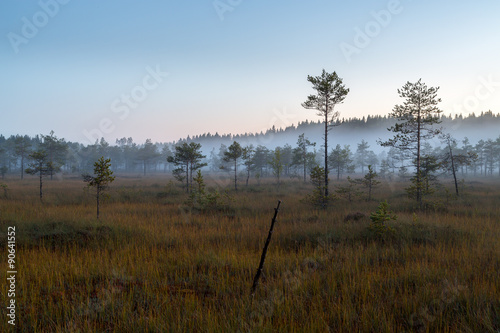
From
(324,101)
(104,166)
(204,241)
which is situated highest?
(324,101)

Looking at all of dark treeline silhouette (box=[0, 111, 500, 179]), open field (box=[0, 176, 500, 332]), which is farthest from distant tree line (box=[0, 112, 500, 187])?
open field (box=[0, 176, 500, 332])

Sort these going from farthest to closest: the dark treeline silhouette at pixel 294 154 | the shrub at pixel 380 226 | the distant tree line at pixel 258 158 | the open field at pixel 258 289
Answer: the dark treeline silhouette at pixel 294 154 < the distant tree line at pixel 258 158 < the shrub at pixel 380 226 < the open field at pixel 258 289

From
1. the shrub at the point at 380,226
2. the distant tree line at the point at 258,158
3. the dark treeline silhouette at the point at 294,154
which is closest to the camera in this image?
the shrub at the point at 380,226

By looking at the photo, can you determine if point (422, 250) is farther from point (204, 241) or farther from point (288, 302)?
point (204, 241)

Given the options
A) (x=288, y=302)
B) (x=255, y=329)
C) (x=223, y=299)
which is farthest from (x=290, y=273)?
(x=255, y=329)

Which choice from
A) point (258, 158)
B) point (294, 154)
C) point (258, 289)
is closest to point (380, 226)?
point (258, 289)

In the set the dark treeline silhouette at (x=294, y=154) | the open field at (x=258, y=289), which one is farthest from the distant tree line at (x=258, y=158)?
the open field at (x=258, y=289)

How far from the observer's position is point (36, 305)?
3.35 metres

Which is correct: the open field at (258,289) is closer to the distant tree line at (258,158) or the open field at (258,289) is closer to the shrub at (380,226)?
the shrub at (380,226)

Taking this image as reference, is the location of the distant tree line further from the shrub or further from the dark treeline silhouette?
the shrub

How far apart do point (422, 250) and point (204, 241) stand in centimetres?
569

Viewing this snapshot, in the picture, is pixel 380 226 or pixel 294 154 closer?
pixel 380 226

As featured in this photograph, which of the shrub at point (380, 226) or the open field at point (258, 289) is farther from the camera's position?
the shrub at point (380, 226)

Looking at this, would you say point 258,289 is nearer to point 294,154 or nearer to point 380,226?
point 380,226
